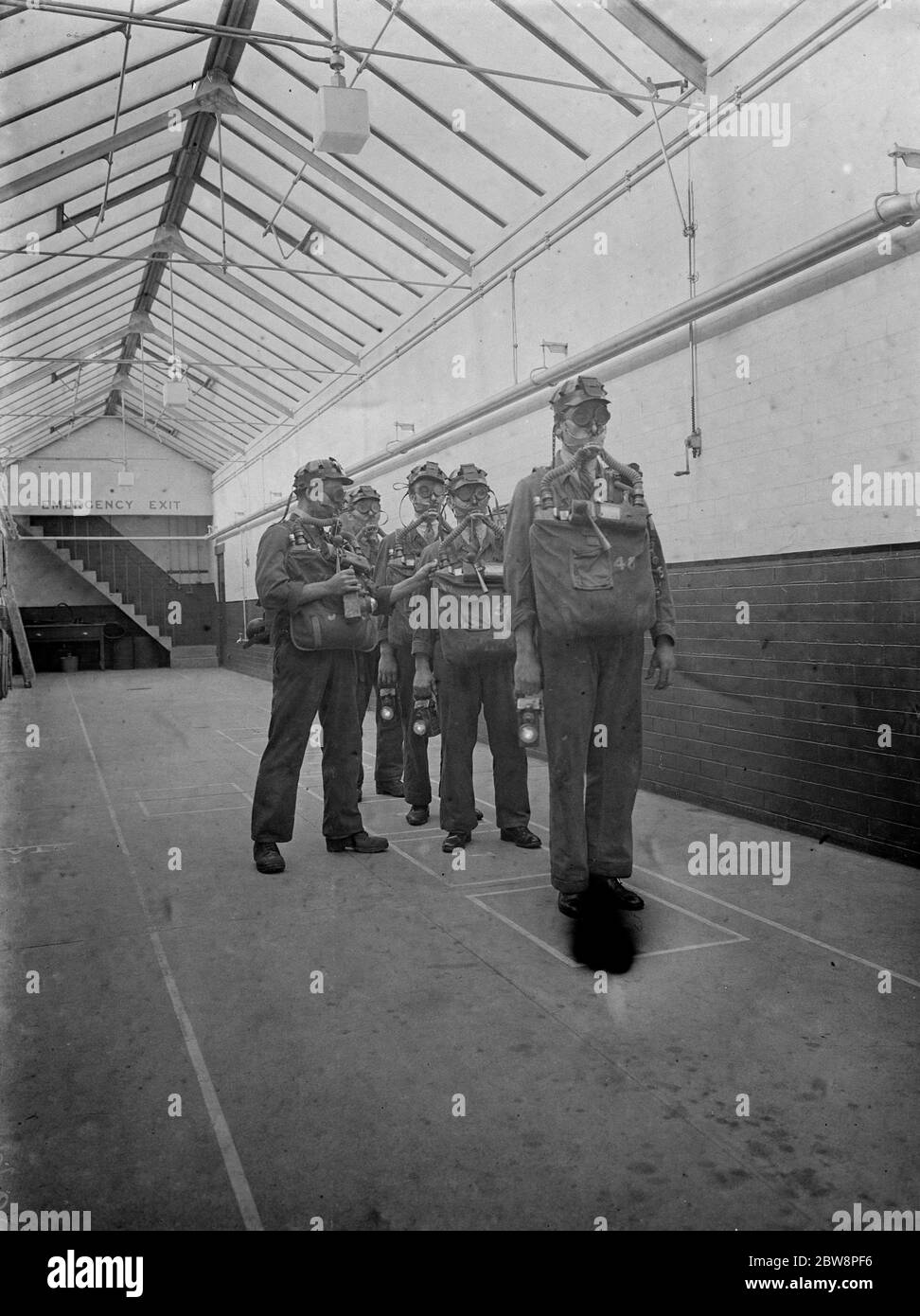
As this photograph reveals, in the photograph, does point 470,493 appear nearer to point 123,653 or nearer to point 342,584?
point 342,584

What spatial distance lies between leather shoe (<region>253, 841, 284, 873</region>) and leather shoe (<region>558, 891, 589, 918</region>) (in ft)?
4.49

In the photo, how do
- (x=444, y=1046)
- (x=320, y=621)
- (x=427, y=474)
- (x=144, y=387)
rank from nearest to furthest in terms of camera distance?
1. (x=444, y=1046)
2. (x=320, y=621)
3. (x=427, y=474)
4. (x=144, y=387)

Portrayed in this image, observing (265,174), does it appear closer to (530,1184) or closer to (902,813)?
(902,813)

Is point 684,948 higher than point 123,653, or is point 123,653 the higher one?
point 123,653

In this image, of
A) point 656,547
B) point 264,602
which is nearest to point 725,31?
point 656,547

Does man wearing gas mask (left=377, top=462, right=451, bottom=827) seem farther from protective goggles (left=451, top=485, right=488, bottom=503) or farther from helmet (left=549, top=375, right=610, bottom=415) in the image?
helmet (left=549, top=375, right=610, bottom=415)

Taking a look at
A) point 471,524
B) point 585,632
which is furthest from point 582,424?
point 471,524

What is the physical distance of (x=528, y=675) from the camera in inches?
143

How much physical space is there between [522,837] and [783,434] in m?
2.53

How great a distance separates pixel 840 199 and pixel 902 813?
290cm

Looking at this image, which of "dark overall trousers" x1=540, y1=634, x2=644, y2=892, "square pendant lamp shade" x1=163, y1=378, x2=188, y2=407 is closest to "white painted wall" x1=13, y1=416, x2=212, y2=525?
"square pendant lamp shade" x1=163, y1=378, x2=188, y2=407

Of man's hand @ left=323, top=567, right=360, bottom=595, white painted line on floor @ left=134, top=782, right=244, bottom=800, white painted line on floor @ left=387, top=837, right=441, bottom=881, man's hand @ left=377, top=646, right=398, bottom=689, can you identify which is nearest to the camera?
white painted line on floor @ left=387, top=837, right=441, bottom=881

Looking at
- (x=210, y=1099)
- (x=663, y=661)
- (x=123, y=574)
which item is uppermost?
(x=123, y=574)

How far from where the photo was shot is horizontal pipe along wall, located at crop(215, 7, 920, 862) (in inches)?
174
